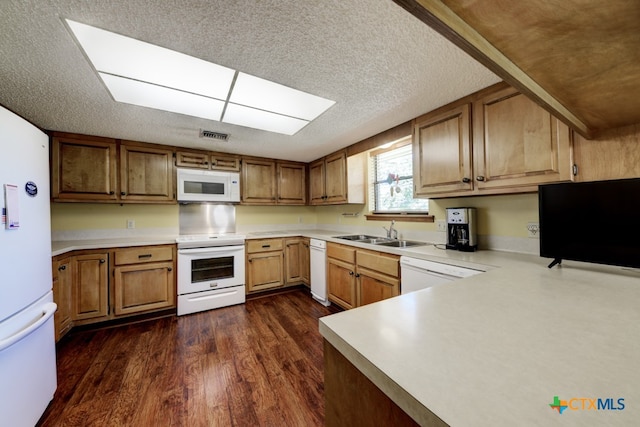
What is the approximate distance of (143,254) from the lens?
8.64ft

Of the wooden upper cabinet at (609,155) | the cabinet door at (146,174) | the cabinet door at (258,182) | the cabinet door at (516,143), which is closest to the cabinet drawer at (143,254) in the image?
the cabinet door at (146,174)

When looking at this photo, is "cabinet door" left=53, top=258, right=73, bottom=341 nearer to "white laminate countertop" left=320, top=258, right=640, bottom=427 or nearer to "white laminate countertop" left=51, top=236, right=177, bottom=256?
"white laminate countertop" left=51, top=236, right=177, bottom=256

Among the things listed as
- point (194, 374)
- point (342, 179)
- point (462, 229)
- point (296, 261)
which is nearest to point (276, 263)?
point (296, 261)

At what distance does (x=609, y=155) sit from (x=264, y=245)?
10.4ft

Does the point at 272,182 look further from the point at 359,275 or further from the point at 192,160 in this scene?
the point at 359,275

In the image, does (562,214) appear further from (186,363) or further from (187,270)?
(187,270)

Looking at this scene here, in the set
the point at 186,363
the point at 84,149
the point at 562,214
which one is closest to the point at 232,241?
the point at 186,363

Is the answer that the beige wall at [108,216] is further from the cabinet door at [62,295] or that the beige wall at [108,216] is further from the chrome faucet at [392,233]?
the chrome faucet at [392,233]

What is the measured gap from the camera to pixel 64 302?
220 centimetres

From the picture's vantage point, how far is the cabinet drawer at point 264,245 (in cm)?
324

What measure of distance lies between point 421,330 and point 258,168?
3.38 meters

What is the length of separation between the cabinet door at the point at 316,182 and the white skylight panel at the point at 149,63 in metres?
2.11

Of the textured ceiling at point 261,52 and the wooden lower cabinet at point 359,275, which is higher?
the textured ceiling at point 261,52

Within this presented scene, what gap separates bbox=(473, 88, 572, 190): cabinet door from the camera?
4.63ft
